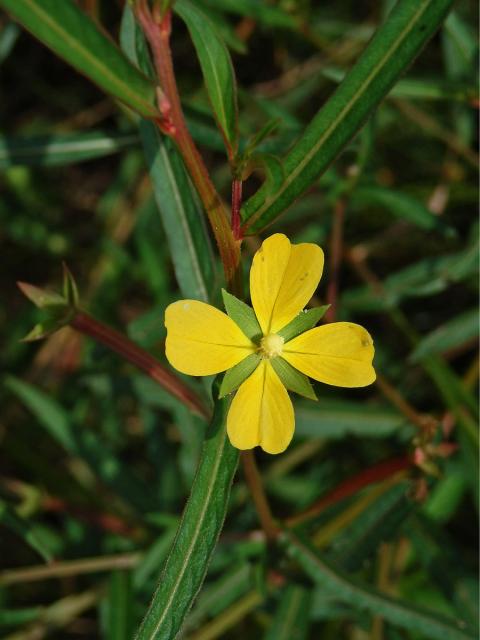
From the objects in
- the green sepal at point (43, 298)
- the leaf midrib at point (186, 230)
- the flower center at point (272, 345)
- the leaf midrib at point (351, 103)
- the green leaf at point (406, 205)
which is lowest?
the green sepal at point (43, 298)

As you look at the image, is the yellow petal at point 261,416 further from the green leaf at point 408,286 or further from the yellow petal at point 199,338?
the green leaf at point 408,286

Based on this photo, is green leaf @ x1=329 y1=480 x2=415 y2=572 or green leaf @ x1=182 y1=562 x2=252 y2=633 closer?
green leaf @ x1=329 y1=480 x2=415 y2=572

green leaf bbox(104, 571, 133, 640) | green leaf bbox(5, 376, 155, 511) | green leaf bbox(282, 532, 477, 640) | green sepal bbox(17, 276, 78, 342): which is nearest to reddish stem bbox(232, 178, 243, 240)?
green sepal bbox(17, 276, 78, 342)

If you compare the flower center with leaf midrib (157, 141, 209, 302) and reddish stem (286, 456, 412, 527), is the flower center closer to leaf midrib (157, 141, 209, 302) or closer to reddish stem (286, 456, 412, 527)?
leaf midrib (157, 141, 209, 302)

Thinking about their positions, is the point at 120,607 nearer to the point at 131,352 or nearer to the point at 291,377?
the point at 131,352

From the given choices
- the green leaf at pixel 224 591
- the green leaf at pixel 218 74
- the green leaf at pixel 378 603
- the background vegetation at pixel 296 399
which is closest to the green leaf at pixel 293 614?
the background vegetation at pixel 296 399

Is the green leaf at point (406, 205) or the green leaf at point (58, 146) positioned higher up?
the green leaf at point (406, 205)
